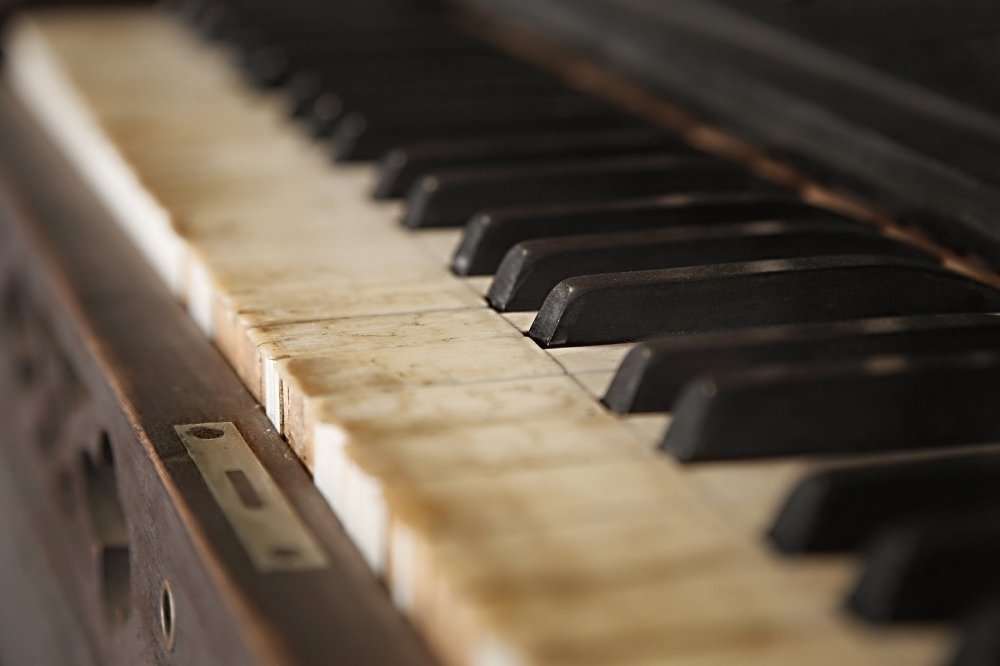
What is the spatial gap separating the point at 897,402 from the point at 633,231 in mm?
422

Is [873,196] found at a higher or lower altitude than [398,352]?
higher

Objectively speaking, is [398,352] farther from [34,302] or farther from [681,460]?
[34,302]

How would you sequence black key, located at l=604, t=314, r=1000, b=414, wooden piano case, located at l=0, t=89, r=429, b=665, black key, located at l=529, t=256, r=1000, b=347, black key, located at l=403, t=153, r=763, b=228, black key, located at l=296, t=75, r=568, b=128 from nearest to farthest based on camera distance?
wooden piano case, located at l=0, t=89, r=429, b=665 → black key, located at l=604, t=314, r=1000, b=414 → black key, located at l=529, t=256, r=1000, b=347 → black key, located at l=403, t=153, r=763, b=228 → black key, located at l=296, t=75, r=568, b=128

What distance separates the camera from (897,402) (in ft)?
2.49

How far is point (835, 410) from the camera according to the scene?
2.47ft

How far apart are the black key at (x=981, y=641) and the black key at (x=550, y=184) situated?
787mm

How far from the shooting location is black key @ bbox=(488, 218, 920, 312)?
3.40 ft

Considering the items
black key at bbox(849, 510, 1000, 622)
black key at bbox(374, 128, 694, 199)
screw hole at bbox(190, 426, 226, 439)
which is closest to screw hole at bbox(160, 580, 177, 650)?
screw hole at bbox(190, 426, 226, 439)

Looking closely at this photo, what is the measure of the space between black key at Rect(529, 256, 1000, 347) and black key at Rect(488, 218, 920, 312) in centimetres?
7

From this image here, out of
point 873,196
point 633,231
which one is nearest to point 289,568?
point 633,231

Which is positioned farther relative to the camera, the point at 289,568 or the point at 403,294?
the point at 403,294

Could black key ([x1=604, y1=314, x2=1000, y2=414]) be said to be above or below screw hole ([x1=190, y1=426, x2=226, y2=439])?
above

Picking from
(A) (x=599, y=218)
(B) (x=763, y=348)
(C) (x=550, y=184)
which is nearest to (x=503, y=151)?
(C) (x=550, y=184)

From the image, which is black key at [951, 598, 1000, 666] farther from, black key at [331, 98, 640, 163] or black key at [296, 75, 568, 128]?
black key at [296, 75, 568, 128]
